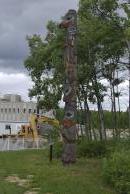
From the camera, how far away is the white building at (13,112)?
3514 inches

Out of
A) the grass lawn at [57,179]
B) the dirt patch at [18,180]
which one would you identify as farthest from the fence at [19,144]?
the dirt patch at [18,180]

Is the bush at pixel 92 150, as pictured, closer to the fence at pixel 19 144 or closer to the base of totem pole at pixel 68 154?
the base of totem pole at pixel 68 154

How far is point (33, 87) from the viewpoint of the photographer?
41.8 meters

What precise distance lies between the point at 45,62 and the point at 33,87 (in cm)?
386

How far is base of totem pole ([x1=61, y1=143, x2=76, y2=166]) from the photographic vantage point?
21969 mm

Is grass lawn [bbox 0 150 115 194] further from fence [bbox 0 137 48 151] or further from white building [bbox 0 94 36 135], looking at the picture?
white building [bbox 0 94 36 135]

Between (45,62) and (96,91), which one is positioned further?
(45,62)

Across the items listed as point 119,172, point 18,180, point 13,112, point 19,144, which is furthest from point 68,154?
point 13,112

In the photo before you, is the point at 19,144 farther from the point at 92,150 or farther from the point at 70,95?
the point at 70,95

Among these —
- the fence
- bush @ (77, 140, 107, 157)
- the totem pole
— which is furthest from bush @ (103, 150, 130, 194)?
the fence

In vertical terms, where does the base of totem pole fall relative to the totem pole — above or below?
below

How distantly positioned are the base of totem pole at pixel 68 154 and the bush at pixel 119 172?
5.53 m

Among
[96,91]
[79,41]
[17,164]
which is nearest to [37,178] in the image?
[17,164]

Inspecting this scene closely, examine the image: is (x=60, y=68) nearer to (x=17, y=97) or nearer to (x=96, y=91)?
(x=96, y=91)
